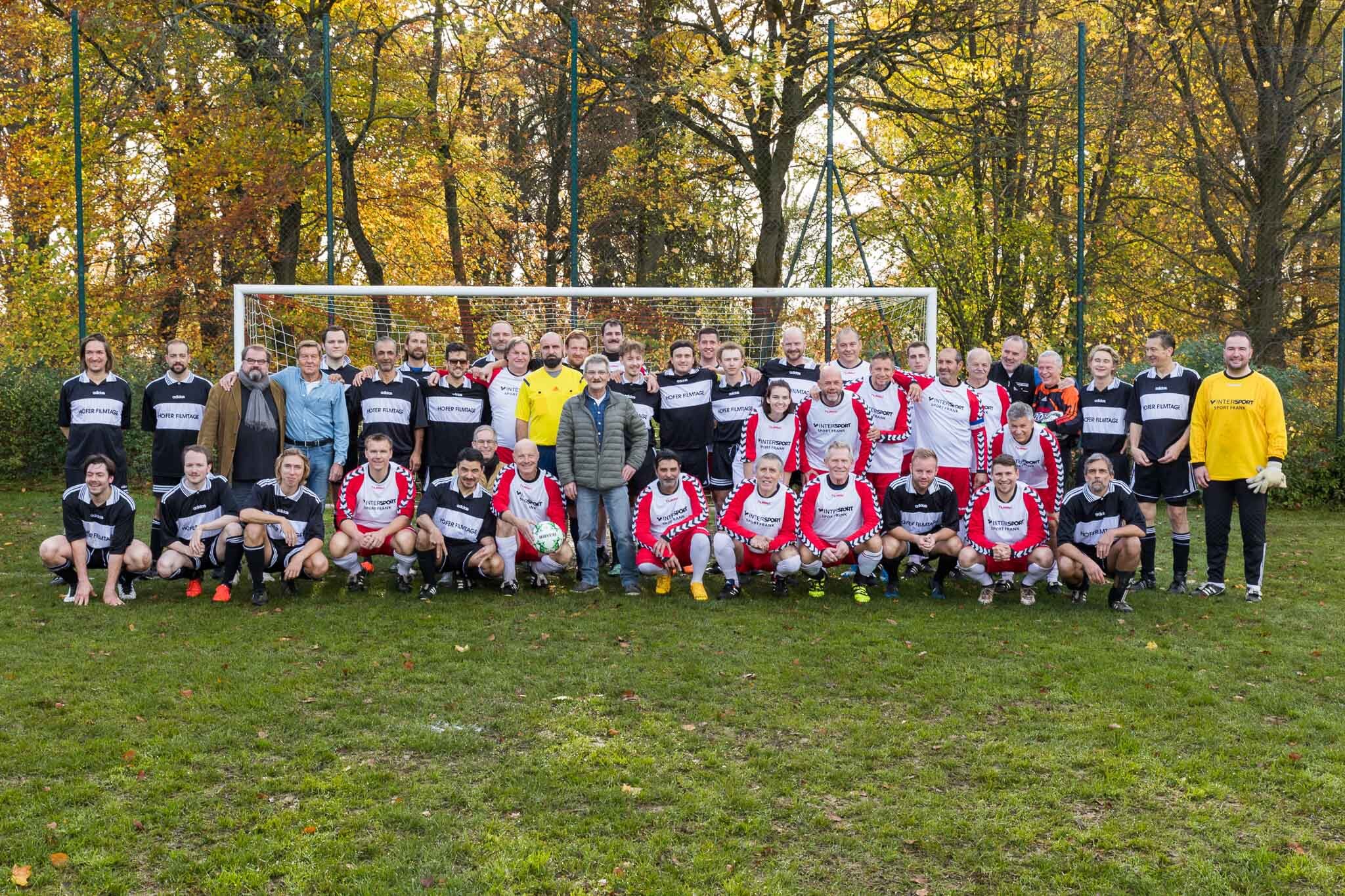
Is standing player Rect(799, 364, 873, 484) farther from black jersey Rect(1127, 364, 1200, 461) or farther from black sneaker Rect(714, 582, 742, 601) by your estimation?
black jersey Rect(1127, 364, 1200, 461)

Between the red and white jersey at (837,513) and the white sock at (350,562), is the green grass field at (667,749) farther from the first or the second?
the red and white jersey at (837,513)

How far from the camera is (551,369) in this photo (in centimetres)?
728

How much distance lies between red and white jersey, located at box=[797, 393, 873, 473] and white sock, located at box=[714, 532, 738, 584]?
0.85m

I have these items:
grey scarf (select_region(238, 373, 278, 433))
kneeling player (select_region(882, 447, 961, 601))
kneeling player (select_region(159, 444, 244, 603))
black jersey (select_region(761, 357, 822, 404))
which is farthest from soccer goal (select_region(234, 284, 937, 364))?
kneeling player (select_region(159, 444, 244, 603))

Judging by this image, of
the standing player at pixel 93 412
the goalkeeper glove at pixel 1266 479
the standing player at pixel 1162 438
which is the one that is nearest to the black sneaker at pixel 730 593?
the standing player at pixel 1162 438

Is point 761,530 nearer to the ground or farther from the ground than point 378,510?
nearer to the ground

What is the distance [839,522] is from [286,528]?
3.42 meters

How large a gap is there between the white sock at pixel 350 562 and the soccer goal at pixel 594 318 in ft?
10.7

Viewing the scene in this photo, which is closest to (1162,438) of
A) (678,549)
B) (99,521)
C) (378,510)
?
(678,549)

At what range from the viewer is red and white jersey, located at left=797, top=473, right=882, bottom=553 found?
6801 millimetres

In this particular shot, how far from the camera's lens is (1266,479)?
6637mm

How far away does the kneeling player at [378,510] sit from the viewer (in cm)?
674

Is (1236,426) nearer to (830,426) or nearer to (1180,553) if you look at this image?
(1180,553)

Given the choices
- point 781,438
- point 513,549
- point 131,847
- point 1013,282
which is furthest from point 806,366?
point 1013,282
